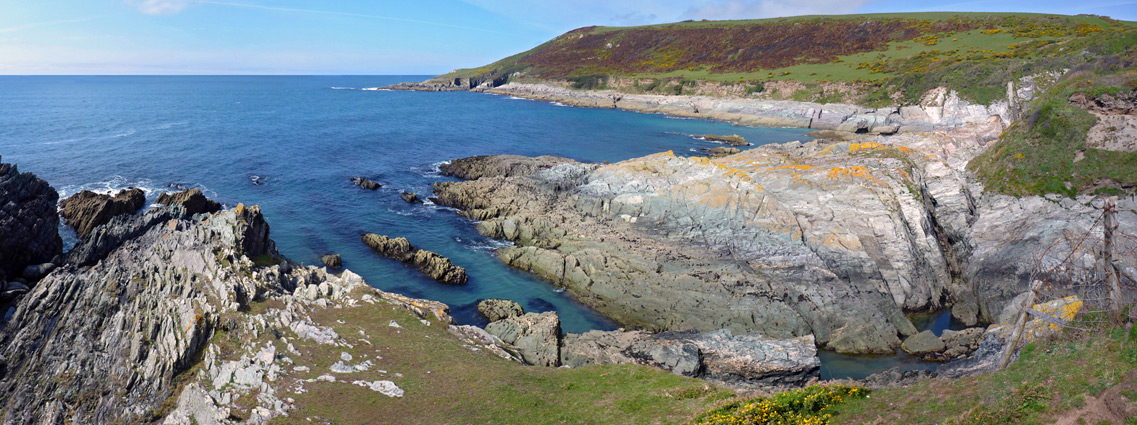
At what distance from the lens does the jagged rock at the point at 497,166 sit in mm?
58875

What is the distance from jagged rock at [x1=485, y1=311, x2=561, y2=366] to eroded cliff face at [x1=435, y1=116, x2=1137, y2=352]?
5.86m

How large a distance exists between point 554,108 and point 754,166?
106 m

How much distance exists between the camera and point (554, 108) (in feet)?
471

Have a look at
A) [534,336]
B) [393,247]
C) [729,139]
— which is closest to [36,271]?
[393,247]

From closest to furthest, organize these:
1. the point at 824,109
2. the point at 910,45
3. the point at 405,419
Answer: the point at 405,419
the point at 824,109
the point at 910,45

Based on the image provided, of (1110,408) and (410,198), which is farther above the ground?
(1110,408)

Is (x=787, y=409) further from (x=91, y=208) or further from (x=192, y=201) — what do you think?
(x=91, y=208)

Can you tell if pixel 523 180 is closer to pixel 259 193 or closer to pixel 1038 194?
pixel 259 193

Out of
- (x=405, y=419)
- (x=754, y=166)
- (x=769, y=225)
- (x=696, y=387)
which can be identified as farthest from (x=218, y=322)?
(x=754, y=166)

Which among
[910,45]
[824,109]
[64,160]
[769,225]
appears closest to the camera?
[769,225]

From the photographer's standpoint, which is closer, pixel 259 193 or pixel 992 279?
pixel 992 279

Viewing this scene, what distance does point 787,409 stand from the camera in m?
15.1

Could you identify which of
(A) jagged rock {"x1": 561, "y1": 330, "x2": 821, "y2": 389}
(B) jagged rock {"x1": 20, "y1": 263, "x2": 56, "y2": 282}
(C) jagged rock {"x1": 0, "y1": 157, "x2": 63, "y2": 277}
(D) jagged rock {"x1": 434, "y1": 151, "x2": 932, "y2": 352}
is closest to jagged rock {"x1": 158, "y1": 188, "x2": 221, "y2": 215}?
(C) jagged rock {"x1": 0, "y1": 157, "x2": 63, "y2": 277}

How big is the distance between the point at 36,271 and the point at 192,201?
64.0 feet
